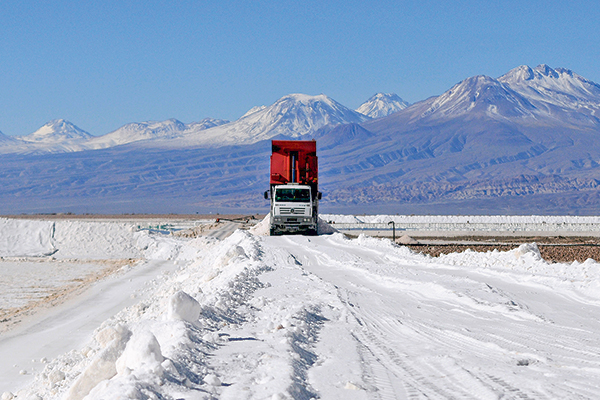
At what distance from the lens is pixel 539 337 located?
31.1 feet

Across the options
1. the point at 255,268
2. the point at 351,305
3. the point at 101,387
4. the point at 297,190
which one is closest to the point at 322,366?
the point at 101,387

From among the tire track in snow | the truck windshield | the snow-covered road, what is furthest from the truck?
the snow-covered road

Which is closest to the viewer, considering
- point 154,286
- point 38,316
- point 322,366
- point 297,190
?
point 322,366

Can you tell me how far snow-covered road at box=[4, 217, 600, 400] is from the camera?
260 inches

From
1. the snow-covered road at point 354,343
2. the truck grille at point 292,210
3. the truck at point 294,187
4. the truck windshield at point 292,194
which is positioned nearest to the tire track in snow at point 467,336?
the snow-covered road at point 354,343

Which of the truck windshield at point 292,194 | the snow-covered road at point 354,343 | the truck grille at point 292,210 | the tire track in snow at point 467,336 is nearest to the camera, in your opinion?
the snow-covered road at point 354,343

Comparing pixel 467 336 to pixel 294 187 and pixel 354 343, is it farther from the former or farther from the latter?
pixel 294 187

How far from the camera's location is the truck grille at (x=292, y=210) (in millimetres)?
33438

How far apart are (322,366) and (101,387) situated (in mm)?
2451

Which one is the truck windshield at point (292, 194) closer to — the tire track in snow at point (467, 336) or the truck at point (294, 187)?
the truck at point (294, 187)

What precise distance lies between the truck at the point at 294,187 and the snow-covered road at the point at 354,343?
15840 mm

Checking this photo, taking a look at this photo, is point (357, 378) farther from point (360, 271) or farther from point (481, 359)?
point (360, 271)

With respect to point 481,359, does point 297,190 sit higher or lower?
higher

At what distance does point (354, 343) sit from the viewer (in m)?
8.91
